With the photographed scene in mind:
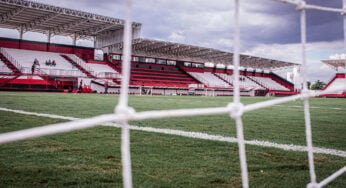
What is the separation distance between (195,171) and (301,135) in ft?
7.11

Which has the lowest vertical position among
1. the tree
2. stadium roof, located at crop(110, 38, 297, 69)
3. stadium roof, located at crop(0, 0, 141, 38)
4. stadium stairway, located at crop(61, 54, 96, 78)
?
the tree

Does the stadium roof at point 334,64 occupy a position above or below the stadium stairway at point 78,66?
above

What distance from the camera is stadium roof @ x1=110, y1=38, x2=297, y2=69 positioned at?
31069 mm

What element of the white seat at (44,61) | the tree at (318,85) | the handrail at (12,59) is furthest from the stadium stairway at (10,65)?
the tree at (318,85)

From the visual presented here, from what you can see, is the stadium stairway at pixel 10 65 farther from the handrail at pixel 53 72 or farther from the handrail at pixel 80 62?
the handrail at pixel 80 62

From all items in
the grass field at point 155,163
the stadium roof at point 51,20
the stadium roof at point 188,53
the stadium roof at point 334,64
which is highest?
the stadium roof at point 51,20

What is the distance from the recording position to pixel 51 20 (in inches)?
954

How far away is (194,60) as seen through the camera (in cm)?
3816

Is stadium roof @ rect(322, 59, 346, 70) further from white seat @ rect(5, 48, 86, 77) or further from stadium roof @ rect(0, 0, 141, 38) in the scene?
white seat @ rect(5, 48, 86, 77)

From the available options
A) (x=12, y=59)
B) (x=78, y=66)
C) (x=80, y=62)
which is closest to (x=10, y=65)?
(x=12, y=59)

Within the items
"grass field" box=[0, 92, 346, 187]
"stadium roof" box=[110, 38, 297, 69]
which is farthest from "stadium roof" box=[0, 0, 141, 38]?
"grass field" box=[0, 92, 346, 187]

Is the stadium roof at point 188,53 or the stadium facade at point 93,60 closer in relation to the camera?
the stadium facade at point 93,60

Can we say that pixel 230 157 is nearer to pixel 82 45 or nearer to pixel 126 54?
pixel 126 54

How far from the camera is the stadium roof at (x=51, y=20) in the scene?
70.8 feet
